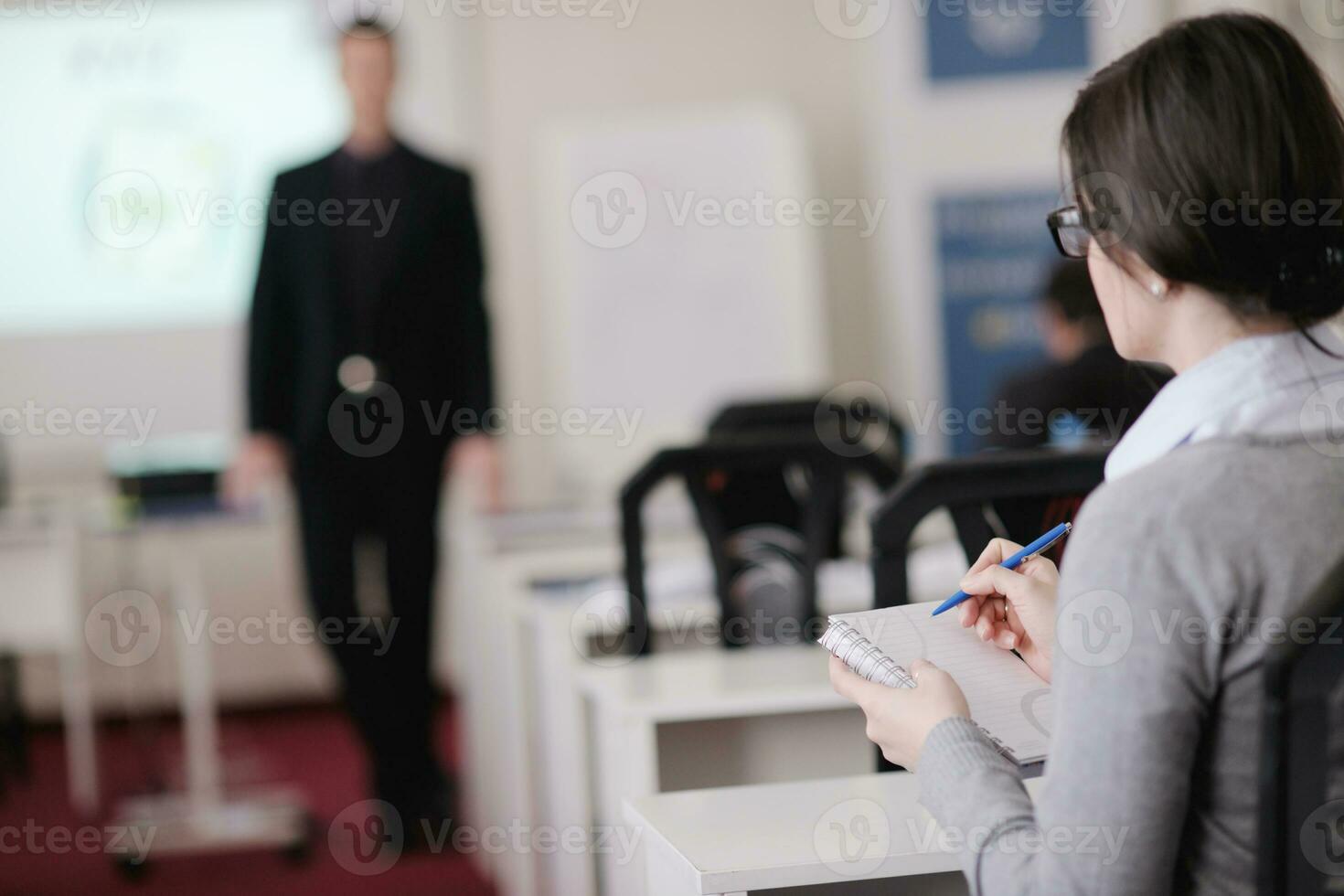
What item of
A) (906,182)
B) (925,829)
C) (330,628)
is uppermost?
(906,182)

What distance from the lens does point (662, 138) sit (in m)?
5.71

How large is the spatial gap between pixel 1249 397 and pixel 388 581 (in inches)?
118

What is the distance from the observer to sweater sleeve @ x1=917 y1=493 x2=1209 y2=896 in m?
0.90

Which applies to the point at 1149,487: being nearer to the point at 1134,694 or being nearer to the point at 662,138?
the point at 1134,694

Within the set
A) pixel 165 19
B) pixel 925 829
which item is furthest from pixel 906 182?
pixel 925 829

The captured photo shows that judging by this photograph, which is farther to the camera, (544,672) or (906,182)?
(906,182)

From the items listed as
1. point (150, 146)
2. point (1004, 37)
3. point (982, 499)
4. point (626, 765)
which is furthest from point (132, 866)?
point (1004, 37)

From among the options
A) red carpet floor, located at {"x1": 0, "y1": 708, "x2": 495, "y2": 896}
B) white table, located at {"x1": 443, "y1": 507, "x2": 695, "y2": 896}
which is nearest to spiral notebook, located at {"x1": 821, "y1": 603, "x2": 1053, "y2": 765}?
white table, located at {"x1": 443, "y1": 507, "x2": 695, "y2": 896}

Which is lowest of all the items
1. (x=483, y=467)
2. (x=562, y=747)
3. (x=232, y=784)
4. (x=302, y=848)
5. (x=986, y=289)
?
(x=232, y=784)

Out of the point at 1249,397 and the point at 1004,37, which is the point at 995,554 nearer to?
the point at 1249,397

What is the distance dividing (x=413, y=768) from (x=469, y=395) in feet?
3.04

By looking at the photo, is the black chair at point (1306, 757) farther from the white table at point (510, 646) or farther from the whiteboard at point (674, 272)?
the whiteboard at point (674, 272)

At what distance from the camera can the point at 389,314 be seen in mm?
3729

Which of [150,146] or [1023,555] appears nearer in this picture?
[1023,555]
